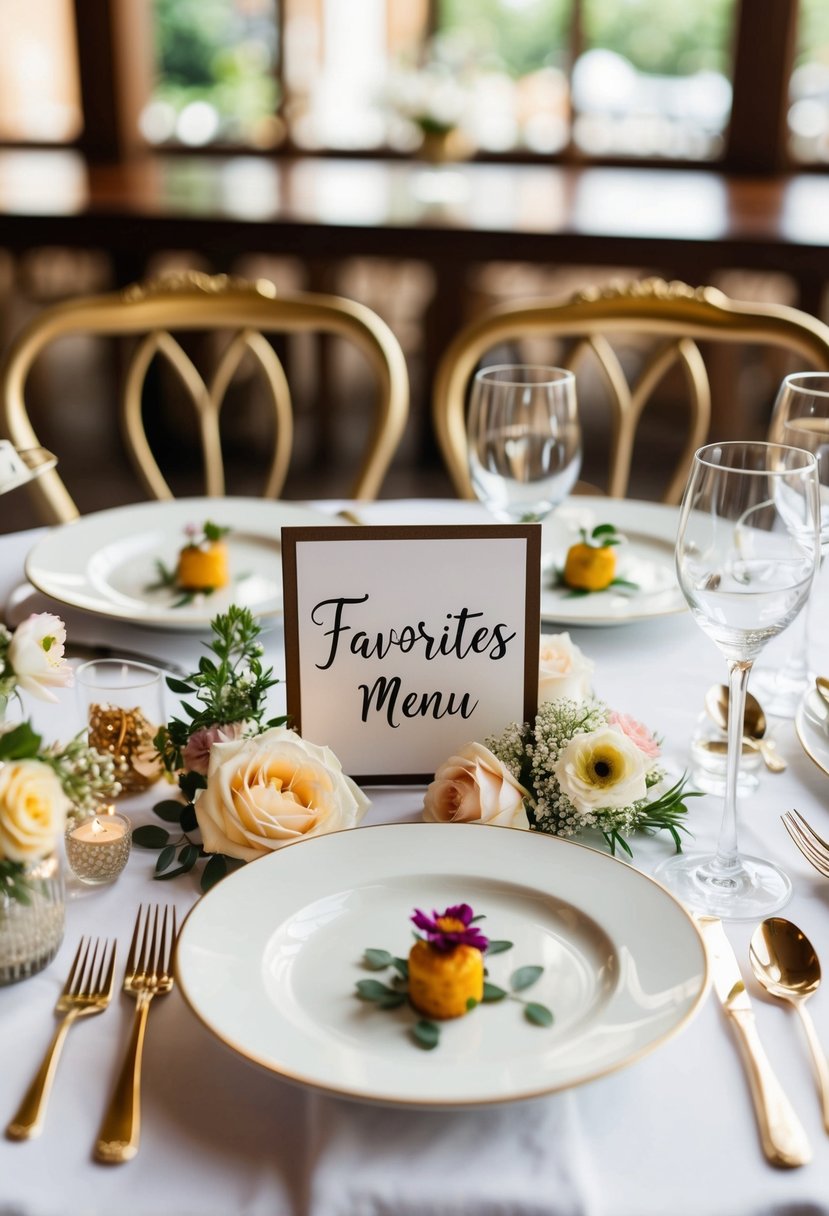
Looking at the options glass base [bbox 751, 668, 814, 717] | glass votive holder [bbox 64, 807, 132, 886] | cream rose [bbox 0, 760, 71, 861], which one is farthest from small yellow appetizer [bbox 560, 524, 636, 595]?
cream rose [bbox 0, 760, 71, 861]

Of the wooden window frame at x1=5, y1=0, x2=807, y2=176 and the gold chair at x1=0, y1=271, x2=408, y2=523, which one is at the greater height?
the wooden window frame at x1=5, y1=0, x2=807, y2=176

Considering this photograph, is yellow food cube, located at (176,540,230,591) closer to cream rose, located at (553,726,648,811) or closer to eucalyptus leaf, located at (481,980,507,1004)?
cream rose, located at (553,726,648,811)

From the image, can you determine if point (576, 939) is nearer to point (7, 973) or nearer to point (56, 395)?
point (7, 973)

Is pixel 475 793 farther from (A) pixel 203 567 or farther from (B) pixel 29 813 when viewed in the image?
(A) pixel 203 567

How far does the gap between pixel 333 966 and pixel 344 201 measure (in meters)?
3.43

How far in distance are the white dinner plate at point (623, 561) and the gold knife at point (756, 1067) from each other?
0.40 m

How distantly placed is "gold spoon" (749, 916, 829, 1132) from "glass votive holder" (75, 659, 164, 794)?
398 millimetres

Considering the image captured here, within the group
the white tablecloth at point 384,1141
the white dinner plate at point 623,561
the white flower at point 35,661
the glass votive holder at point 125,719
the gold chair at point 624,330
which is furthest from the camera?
the gold chair at point 624,330

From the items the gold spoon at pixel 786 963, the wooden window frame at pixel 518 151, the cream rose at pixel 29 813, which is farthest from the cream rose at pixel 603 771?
the wooden window frame at pixel 518 151

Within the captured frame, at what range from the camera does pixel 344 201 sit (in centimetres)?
378

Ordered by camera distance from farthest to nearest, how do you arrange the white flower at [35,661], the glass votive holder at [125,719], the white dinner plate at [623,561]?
the white dinner plate at [623,561]
the glass votive holder at [125,719]
the white flower at [35,661]

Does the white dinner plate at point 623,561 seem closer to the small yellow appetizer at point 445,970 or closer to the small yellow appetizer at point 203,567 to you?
the small yellow appetizer at point 203,567

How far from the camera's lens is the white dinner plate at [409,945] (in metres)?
0.57

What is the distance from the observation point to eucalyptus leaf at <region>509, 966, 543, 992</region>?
638 millimetres
